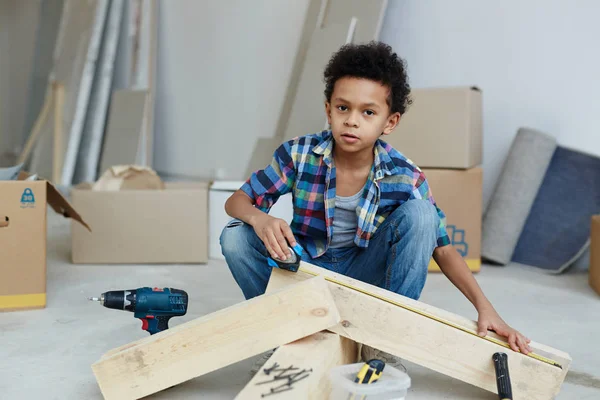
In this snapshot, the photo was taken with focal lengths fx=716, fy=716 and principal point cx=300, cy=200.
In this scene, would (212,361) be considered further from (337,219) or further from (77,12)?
(77,12)

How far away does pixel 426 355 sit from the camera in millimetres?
1593

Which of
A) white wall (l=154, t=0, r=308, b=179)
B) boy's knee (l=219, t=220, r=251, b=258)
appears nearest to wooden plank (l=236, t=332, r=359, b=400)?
boy's knee (l=219, t=220, r=251, b=258)

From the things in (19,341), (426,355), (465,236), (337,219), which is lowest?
(19,341)

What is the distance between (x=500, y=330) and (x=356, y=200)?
1.60 ft

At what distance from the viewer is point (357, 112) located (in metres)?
1.76

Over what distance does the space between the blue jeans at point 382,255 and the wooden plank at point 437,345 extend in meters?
0.17

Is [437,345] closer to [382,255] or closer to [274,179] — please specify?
[382,255]

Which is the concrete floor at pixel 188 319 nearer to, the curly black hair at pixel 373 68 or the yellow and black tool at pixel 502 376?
the yellow and black tool at pixel 502 376

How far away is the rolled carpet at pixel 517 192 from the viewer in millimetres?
3178

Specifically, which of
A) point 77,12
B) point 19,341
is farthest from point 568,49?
point 77,12

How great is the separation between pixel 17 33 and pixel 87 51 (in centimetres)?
167

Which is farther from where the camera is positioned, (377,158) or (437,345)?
(377,158)

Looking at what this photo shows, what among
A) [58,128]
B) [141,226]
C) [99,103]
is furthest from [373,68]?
[58,128]

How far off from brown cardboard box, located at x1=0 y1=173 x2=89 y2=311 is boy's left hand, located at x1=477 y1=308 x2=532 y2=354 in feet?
4.65
